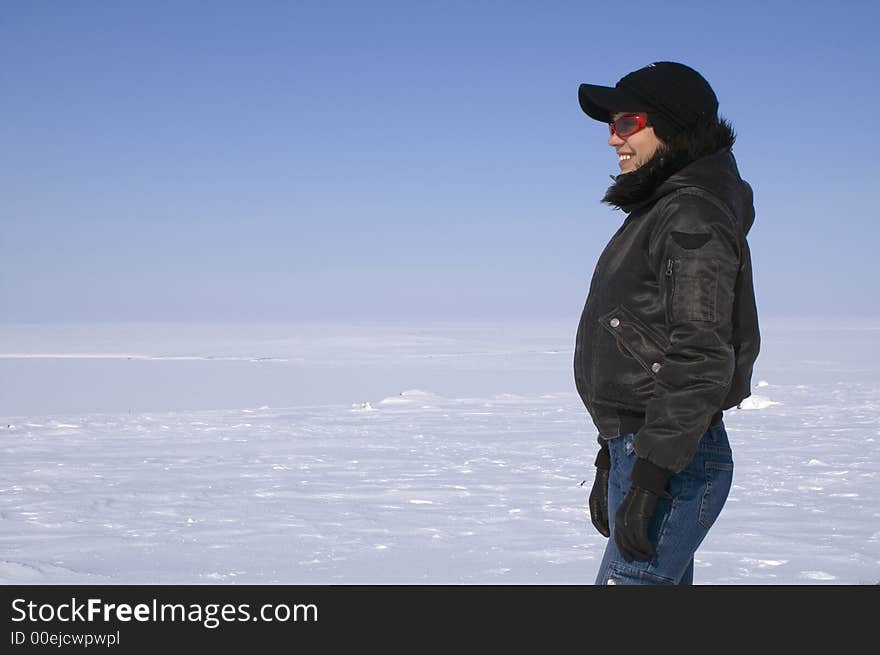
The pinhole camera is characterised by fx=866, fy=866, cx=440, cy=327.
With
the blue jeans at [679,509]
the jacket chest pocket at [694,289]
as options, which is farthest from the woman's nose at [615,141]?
the blue jeans at [679,509]

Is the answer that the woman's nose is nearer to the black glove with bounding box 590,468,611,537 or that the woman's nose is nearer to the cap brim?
the cap brim

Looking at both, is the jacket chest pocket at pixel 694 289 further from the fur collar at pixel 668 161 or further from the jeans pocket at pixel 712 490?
the jeans pocket at pixel 712 490

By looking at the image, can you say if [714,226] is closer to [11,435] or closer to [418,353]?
[11,435]

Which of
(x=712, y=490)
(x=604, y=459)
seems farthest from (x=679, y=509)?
(x=604, y=459)

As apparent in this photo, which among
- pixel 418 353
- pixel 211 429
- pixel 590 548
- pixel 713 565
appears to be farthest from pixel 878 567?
pixel 418 353

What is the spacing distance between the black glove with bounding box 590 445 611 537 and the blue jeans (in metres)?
0.28

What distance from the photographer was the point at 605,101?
236cm

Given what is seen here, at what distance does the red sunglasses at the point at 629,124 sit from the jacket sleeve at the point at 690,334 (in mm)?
332

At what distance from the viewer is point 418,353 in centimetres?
3353

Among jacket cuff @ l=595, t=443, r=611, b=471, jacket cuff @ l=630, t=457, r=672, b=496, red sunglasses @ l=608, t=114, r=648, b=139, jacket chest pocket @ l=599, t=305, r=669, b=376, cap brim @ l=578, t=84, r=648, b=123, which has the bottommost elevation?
jacket cuff @ l=630, t=457, r=672, b=496

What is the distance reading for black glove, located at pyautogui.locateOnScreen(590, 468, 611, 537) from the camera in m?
2.51

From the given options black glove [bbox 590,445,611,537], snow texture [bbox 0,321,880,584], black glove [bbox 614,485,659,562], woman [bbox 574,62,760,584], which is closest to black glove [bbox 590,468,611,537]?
black glove [bbox 590,445,611,537]

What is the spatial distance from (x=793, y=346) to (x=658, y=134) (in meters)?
35.2

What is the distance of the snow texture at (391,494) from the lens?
4.84 metres
